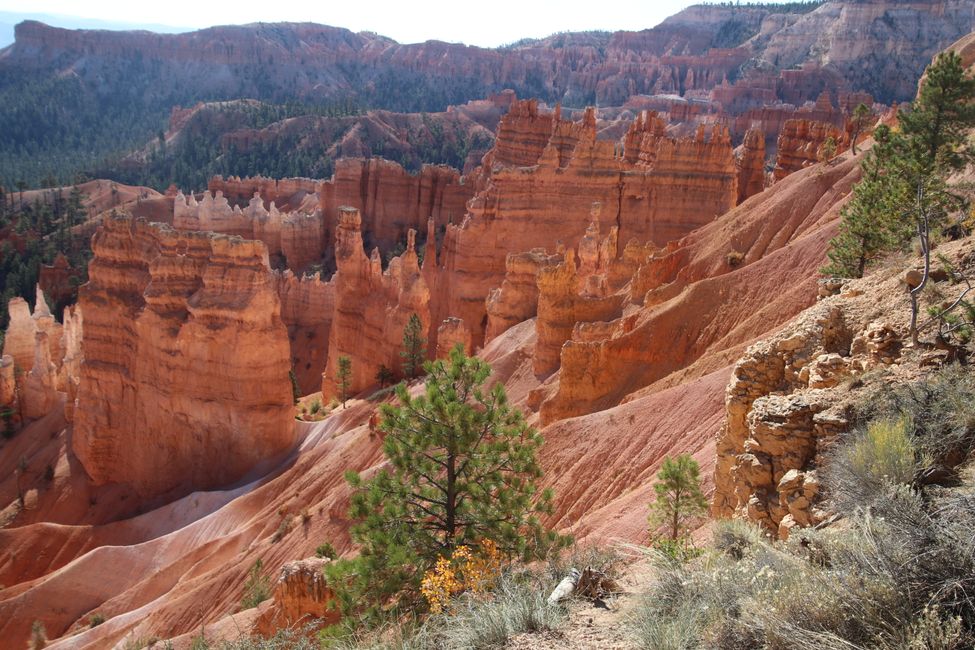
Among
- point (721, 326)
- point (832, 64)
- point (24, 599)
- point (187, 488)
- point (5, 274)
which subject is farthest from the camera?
point (832, 64)

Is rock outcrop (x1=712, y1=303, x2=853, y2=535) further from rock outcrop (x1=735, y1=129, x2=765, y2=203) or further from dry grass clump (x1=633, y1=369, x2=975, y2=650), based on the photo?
rock outcrop (x1=735, y1=129, x2=765, y2=203)

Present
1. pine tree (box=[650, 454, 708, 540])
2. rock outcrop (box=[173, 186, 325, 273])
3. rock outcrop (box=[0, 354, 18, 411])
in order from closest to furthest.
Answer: pine tree (box=[650, 454, 708, 540]) < rock outcrop (box=[0, 354, 18, 411]) < rock outcrop (box=[173, 186, 325, 273])

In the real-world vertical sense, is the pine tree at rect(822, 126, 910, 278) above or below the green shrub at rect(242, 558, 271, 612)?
above

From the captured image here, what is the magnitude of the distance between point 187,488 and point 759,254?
23.0 metres

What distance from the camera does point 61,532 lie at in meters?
28.7

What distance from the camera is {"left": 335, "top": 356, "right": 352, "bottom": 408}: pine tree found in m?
34.4

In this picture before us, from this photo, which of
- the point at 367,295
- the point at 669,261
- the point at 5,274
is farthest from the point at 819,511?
the point at 5,274

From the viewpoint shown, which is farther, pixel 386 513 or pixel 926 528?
pixel 386 513

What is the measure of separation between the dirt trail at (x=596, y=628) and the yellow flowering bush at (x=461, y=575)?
1443mm

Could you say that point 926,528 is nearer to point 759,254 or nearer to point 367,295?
point 759,254

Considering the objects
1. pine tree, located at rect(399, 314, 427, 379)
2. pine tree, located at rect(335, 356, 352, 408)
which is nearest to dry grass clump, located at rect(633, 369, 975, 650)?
pine tree, located at rect(399, 314, 427, 379)

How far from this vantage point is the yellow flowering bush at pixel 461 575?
8.89 m

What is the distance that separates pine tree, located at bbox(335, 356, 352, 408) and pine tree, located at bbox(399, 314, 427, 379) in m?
2.73

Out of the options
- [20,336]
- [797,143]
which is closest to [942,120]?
[797,143]
